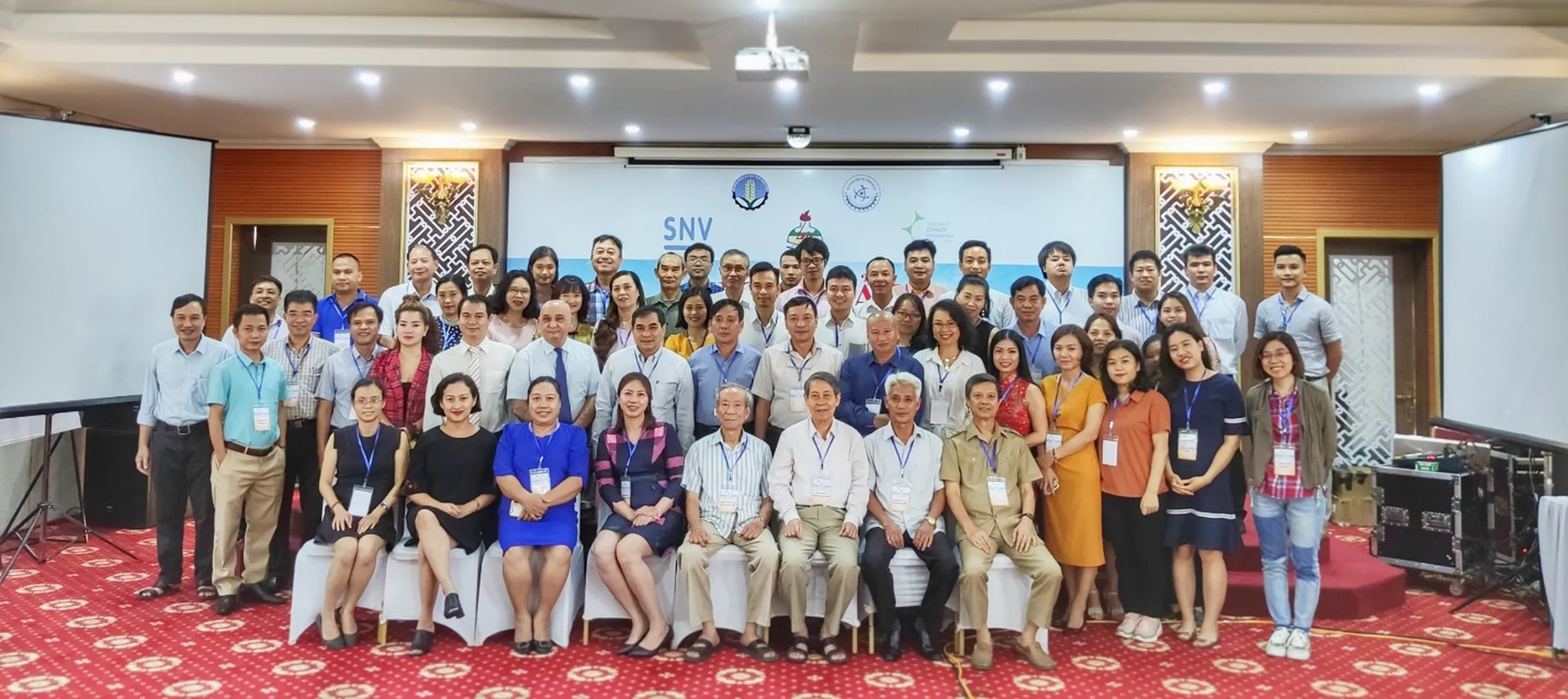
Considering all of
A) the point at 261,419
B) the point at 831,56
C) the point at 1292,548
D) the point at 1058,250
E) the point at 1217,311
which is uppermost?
the point at 831,56

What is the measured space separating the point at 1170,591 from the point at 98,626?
15.6ft

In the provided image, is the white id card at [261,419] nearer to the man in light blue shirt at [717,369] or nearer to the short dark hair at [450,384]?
the short dark hair at [450,384]

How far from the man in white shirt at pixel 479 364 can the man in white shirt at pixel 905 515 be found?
175 centimetres

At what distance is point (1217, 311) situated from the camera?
5.34 metres

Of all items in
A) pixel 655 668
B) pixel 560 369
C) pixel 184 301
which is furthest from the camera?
pixel 184 301

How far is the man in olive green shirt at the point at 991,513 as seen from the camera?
3477 mm

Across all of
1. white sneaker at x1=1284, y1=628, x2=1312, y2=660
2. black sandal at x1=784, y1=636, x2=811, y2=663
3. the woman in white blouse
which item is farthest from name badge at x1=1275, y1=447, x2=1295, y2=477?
black sandal at x1=784, y1=636, x2=811, y2=663

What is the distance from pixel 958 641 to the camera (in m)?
3.55

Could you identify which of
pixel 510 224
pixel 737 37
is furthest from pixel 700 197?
pixel 737 37

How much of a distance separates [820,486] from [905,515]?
0.38 meters

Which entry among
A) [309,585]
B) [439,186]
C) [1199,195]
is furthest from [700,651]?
[1199,195]

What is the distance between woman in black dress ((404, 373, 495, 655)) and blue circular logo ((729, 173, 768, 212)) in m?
4.12

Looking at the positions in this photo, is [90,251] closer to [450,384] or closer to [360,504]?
[360,504]

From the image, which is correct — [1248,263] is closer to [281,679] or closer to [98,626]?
[281,679]
